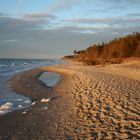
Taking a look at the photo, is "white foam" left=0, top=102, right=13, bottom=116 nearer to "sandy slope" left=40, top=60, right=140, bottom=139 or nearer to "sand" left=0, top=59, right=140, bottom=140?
"sand" left=0, top=59, right=140, bottom=140

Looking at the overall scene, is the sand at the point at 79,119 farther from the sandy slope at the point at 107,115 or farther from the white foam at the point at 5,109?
the white foam at the point at 5,109

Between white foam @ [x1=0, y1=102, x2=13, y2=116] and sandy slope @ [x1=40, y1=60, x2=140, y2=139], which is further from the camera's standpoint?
white foam @ [x1=0, y1=102, x2=13, y2=116]

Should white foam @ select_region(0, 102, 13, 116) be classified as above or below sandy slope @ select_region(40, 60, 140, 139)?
below

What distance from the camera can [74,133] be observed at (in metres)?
8.43

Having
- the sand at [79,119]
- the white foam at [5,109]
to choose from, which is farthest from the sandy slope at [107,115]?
the white foam at [5,109]

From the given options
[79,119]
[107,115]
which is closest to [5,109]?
[79,119]

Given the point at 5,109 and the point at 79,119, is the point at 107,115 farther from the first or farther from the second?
the point at 5,109

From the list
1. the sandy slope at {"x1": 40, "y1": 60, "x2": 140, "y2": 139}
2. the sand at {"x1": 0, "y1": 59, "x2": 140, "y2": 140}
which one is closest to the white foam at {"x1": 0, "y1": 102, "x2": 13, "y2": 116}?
the sand at {"x1": 0, "y1": 59, "x2": 140, "y2": 140}

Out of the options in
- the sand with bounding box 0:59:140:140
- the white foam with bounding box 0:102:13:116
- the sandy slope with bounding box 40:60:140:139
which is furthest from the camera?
the white foam with bounding box 0:102:13:116

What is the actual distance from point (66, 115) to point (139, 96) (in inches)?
182

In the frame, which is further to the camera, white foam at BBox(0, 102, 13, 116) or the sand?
white foam at BBox(0, 102, 13, 116)

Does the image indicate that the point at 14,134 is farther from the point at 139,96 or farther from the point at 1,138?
the point at 139,96

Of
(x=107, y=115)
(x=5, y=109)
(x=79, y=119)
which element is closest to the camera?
(x=79, y=119)

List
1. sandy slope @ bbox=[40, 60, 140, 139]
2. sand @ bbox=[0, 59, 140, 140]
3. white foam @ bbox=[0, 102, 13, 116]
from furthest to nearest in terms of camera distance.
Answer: white foam @ bbox=[0, 102, 13, 116] < sand @ bbox=[0, 59, 140, 140] < sandy slope @ bbox=[40, 60, 140, 139]
